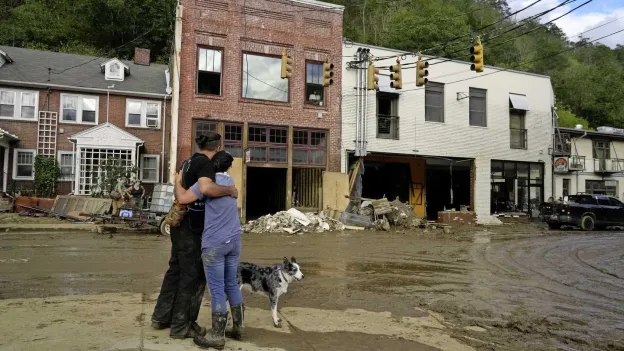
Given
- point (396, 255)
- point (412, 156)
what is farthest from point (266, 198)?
point (396, 255)

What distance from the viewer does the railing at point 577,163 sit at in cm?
3122

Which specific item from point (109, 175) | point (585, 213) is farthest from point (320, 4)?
point (585, 213)

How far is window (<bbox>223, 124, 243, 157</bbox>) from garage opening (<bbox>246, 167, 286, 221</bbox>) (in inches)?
128

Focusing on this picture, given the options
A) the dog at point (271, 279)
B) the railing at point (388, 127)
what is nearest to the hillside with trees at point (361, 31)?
the railing at point (388, 127)

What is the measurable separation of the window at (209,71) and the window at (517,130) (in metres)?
17.5

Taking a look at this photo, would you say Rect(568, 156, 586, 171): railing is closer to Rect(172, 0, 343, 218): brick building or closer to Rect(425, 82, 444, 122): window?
Rect(425, 82, 444, 122): window

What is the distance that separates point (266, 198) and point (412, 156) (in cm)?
835

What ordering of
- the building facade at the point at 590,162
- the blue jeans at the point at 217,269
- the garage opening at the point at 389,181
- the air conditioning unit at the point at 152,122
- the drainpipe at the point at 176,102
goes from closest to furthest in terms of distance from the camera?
the blue jeans at the point at 217,269
the drainpipe at the point at 176,102
the air conditioning unit at the point at 152,122
the garage opening at the point at 389,181
the building facade at the point at 590,162

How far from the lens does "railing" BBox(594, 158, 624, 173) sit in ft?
111

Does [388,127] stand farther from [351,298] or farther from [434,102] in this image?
[351,298]

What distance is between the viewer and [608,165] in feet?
113

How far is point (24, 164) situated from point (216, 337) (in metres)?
22.7

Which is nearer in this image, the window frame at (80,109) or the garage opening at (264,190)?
the window frame at (80,109)

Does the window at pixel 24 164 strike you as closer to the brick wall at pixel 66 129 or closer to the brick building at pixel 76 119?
the brick building at pixel 76 119
